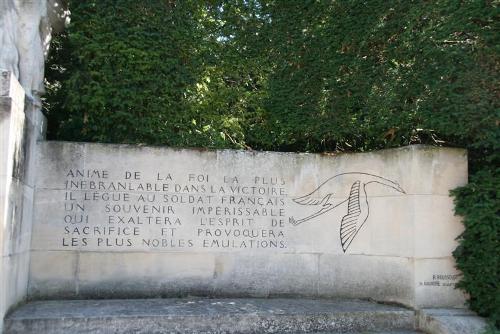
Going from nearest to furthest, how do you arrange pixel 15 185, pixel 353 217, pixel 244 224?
pixel 15 185 < pixel 244 224 < pixel 353 217

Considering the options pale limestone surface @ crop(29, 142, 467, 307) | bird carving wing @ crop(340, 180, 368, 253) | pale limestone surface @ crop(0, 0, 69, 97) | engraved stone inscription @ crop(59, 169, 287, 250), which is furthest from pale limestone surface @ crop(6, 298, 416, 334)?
pale limestone surface @ crop(0, 0, 69, 97)

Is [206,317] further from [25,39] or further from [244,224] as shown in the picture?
[25,39]

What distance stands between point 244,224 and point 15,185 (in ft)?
10.4

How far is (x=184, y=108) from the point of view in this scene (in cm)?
826

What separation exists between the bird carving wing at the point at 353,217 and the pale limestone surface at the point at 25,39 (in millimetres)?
4672

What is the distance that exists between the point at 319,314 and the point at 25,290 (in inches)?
148

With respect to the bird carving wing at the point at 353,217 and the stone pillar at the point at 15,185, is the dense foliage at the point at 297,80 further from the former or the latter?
the stone pillar at the point at 15,185

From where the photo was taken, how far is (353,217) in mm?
8016

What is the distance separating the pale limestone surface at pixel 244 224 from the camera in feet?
24.0

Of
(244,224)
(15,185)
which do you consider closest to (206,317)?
(244,224)

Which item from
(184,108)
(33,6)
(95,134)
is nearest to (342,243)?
(184,108)

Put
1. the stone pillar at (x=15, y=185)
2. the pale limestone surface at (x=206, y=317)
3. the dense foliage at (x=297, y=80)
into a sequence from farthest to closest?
the dense foliage at (x=297, y=80) < the pale limestone surface at (x=206, y=317) < the stone pillar at (x=15, y=185)

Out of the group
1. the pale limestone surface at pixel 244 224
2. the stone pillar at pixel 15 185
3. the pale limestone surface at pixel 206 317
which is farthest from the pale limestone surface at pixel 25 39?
the pale limestone surface at pixel 206 317

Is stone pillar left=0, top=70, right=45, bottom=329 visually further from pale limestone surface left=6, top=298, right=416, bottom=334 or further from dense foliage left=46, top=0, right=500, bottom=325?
dense foliage left=46, top=0, right=500, bottom=325
